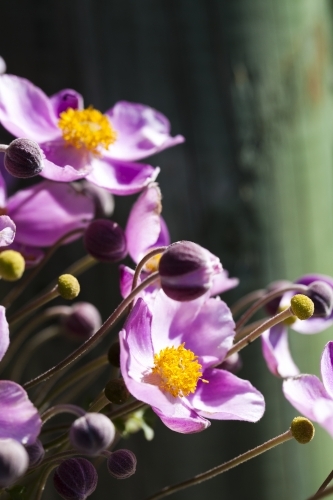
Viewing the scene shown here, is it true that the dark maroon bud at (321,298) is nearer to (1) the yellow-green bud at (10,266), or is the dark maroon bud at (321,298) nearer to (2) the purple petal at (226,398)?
(2) the purple petal at (226,398)

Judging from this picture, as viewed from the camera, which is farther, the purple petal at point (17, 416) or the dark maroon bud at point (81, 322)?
the dark maroon bud at point (81, 322)

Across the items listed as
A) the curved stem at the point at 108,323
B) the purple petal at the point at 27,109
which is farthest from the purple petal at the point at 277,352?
the purple petal at the point at 27,109

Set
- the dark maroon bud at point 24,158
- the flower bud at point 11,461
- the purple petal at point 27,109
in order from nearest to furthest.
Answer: the flower bud at point 11,461 → the dark maroon bud at point 24,158 → the purple petal at point 27,109

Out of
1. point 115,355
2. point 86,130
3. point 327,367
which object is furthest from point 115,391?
point 86,130

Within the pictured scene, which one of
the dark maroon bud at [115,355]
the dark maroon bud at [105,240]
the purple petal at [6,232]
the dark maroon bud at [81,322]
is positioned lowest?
the dark maroon bud at [81,322]

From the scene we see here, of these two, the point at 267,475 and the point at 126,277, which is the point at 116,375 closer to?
the point at 126,277

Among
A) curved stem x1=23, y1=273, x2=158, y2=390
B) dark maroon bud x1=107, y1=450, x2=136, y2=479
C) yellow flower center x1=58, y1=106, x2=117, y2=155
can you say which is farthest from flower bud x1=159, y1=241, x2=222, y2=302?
yellow flower center x1=58, y1=106, x2=117, y2=155

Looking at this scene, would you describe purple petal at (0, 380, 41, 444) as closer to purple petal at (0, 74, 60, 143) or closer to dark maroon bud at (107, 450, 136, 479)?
dark maroon bud at (107, 450, 136, 479)

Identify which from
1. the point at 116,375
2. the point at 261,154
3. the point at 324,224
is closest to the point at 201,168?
the point at 261,154
